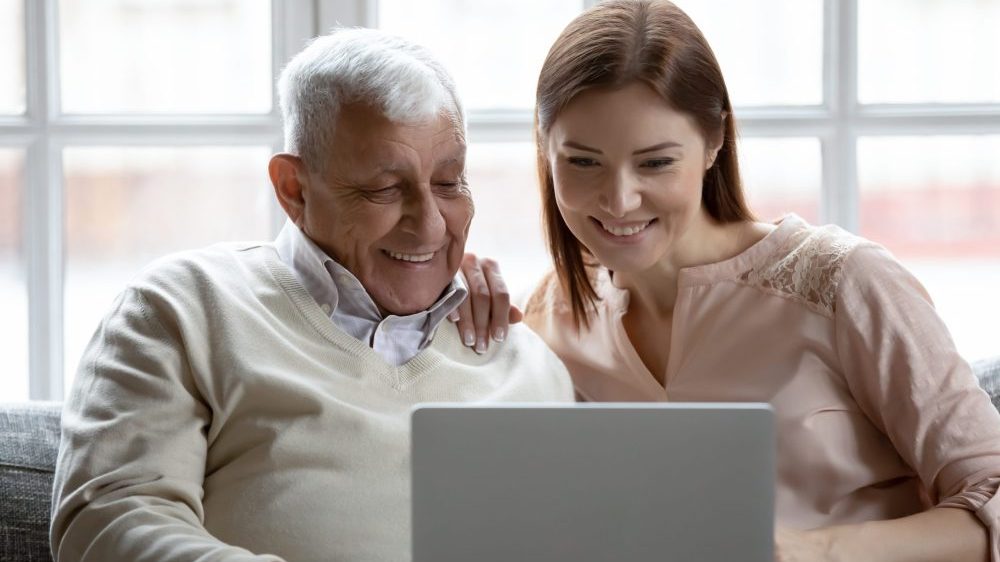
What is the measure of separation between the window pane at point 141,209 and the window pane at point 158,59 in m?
0.11

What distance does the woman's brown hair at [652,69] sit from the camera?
188 centimetres

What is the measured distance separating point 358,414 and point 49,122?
139cm

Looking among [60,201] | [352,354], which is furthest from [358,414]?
[60,201]

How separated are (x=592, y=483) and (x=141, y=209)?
1.89 meters

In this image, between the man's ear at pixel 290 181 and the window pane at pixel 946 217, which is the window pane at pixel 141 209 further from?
the window pane at pixel 946 217

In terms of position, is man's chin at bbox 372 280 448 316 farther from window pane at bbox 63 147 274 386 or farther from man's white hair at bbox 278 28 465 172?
window pane at bbox 63 147 274 386

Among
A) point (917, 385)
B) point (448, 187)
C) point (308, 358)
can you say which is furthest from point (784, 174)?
point (308, 358)

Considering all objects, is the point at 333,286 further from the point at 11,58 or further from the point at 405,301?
the point at 11,58

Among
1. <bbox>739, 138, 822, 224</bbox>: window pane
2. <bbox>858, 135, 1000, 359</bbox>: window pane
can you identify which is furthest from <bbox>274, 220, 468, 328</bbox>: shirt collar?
<bbox>858, 135, 1000, 359</bbox>: window pane

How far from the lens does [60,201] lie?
2727 millimetres

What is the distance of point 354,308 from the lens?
1869mm

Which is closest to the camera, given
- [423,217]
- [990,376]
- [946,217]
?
[423,217]

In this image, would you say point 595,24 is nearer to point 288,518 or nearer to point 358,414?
point 358,414

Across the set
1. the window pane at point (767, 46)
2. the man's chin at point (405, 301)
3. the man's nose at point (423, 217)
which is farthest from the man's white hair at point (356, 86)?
the window pane at point (767, 46)
